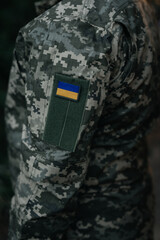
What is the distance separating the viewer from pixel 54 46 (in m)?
1.31

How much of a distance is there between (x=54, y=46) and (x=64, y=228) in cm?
76

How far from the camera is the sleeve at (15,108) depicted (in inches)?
64.4

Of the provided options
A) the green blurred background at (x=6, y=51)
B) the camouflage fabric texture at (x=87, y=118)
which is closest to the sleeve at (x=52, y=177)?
the camouflage fabric texture at (x=87, y=118)

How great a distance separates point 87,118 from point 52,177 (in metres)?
0.27

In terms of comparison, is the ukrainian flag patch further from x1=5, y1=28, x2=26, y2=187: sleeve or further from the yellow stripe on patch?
x1=5, y1=28, x2=26, y2=187: sleeve

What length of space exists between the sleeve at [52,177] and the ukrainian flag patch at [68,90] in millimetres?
43

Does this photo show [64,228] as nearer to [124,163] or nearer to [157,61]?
[124,163]

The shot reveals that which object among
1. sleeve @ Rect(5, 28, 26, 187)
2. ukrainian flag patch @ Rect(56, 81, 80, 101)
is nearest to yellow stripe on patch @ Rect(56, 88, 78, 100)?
ukrainian flag patch @ Rect(56, 81, 80, 101)

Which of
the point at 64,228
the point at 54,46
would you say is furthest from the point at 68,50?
the point at 64,228

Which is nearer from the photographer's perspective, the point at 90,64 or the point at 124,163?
the point at 90,64

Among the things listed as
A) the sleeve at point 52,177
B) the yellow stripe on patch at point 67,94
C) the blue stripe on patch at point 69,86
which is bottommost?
the sleeve at point 52,177

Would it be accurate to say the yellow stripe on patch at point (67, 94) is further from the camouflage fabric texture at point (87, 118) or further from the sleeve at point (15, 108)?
the sleeve at point (15, 108)

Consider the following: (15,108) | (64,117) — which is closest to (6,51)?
(15,108)

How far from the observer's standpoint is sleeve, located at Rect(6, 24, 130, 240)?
4.40ft
